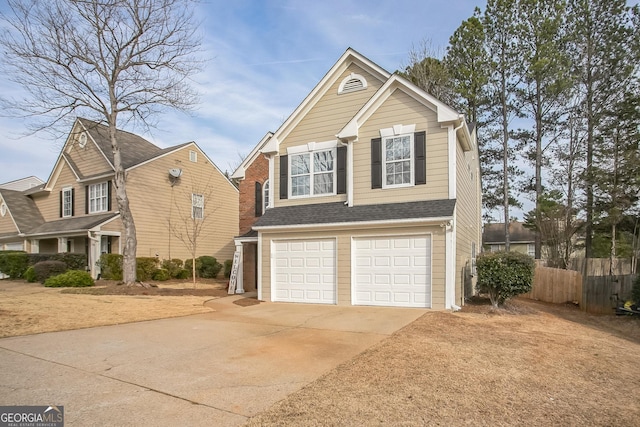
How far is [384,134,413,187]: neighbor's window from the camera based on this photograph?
12812 mm

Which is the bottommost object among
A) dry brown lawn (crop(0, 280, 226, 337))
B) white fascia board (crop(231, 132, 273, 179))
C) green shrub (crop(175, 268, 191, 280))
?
green shrub (crop(175, 268, 191, 280))

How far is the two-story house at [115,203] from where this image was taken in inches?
898

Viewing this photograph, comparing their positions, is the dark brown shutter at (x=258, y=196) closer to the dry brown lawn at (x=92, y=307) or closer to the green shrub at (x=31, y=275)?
the dry brown lawn at (x=92, y=307)

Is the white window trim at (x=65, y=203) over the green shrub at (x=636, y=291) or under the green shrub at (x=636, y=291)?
over

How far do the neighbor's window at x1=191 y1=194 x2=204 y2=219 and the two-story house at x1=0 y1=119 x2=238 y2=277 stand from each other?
6cm

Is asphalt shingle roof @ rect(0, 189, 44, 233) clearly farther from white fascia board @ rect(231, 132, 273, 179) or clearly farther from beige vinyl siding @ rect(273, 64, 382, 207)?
beige vinyl siding @ rect(273, 64, 382, 207)

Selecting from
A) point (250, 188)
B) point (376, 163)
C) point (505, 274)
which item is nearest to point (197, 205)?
point (250, 188)

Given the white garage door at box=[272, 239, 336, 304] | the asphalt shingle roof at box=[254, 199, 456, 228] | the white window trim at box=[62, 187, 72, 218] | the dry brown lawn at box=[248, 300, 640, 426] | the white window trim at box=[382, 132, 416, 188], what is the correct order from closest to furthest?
the dry brown lawn at box=[248, 300, 640, 426] < the asphalt shingle roof at box=[254, 199, 456, 228] < the white window trim at box=[382, 132, 416, 188] < the white garage door at box=[272, 239, 336, 304] < the white window trim at box=[62, 187, 72, 218]

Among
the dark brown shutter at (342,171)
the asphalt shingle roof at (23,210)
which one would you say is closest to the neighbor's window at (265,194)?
the dark brown shutter at (342,171)

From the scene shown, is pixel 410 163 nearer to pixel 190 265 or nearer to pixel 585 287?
pixel 585 287

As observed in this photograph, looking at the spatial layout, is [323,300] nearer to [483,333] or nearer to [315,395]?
[483,333]

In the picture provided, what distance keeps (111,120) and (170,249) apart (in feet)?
28.5

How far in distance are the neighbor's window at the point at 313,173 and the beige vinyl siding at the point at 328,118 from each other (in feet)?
1.04

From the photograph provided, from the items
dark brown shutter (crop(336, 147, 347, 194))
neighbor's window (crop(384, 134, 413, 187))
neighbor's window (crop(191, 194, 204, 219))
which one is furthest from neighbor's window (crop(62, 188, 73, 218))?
neighbor's window (crop(384, 134, 413, 187))
